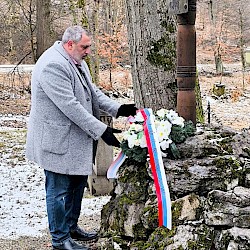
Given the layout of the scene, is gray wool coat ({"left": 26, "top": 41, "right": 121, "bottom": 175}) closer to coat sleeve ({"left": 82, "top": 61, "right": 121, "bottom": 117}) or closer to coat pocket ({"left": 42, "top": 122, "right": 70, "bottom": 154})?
coat pocket ({"left": 42, "top": 122, "right": 70, "bottom": 154})

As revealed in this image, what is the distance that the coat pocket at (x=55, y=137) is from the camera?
13.2 feet

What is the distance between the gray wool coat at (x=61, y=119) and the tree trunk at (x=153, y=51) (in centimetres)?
88

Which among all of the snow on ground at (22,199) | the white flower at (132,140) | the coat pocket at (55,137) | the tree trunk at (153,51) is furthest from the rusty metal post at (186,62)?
the snow on ground at (22,199)

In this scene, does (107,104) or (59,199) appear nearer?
(59,199)

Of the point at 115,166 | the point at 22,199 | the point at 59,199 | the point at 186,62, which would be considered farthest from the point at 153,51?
the point at 22,199

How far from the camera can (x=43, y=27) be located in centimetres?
1324

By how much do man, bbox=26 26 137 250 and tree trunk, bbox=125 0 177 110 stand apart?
790mm

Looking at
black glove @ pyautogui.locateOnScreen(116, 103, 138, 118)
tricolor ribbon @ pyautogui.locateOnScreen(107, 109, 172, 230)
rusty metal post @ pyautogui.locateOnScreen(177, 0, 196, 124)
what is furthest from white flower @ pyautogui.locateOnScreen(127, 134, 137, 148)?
black glove @ pyautogui.locateOnScreen(116, 103, 138, 118)

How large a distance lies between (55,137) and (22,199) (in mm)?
3000

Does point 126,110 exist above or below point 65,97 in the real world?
below

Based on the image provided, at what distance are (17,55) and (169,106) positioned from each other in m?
22.0

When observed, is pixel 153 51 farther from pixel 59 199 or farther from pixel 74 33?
pixel 59 199

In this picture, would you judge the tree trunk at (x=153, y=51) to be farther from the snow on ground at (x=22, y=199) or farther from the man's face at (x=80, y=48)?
the snow on ground at (x=22, y=199)

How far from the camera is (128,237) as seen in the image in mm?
3773
